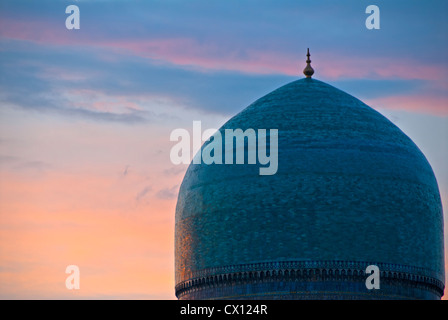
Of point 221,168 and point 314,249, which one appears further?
point 221,168

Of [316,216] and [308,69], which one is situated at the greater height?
[308,69]

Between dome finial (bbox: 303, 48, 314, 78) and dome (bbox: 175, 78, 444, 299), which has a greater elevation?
dome finial (bbox: 303, 48, 314, 78)

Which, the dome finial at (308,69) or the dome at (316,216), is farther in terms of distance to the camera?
the dome finial at (308,69)

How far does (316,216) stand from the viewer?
992 inches

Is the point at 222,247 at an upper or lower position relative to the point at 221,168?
lower

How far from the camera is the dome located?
25.0 meters

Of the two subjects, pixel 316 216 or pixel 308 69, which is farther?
pixel 308 69

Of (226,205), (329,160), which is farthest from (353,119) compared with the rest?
(226,205)

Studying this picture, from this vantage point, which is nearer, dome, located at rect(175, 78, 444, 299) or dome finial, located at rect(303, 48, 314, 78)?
dome, located at rect(175, 78, 444, 299)

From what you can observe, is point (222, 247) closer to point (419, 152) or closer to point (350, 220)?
point (350, 220)

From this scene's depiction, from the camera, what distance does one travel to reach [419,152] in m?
27.2

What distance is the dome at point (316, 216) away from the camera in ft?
82.0

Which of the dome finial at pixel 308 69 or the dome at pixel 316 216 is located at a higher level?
the dome finial at pixel 308 69

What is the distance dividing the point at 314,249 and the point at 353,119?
3.33m
